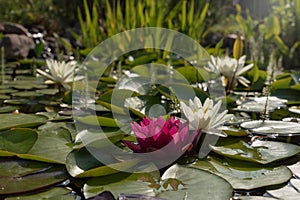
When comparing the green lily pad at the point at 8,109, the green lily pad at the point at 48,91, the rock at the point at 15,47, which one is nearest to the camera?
the green lily pad at the point at 8,109

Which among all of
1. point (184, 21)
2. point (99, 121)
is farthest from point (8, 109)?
point (184, 21)

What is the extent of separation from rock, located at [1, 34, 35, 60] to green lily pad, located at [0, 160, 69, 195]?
3085 millimetres

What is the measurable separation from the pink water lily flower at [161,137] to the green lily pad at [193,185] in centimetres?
6

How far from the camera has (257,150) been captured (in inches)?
42.7

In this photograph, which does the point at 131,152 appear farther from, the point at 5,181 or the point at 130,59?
the point at 130,59

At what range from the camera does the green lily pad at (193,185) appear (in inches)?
31.0

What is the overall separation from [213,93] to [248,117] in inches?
10.6

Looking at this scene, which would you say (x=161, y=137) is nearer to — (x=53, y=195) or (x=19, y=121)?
(x=53, y=195)

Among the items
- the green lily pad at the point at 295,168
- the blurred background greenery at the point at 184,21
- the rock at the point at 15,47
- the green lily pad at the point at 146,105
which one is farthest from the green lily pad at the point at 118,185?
the rock at the point at 15,47

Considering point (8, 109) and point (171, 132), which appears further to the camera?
point (8, 109)

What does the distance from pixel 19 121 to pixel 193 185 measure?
0.74 meters

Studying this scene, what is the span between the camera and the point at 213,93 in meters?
1.78

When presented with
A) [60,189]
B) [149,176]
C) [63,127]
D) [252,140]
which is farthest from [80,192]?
[252,140]

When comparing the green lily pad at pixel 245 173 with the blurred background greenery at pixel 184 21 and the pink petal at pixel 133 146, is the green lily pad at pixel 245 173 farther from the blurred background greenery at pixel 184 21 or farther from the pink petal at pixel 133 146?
the blurred background greenery at pixel 184 21
